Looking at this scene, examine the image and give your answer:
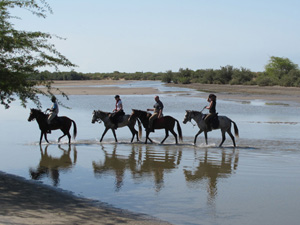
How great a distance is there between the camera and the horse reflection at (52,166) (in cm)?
1098

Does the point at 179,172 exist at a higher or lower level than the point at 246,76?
lower

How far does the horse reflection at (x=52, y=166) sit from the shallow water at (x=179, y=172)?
0.02 meters

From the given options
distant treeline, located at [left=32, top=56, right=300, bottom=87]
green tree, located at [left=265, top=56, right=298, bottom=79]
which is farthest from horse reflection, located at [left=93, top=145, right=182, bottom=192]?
Result: green tree, located at [left=265, top=56, right=298, bottom=79]

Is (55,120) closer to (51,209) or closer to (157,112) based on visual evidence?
(157,112)

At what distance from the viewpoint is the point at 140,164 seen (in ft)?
40.9

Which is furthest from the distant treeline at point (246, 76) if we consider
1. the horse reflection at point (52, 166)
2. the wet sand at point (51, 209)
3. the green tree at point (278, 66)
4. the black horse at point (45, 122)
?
the wet sand at point (51, 209)

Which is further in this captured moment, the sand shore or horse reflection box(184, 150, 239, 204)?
the sand shore

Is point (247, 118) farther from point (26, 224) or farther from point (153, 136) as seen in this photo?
point (26, 224)

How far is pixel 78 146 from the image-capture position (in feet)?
52.4

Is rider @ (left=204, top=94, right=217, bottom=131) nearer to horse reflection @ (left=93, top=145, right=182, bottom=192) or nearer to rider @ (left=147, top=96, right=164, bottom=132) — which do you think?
rider @ (left=147, top=96, right=164, bottom=132)

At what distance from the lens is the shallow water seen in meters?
8.21

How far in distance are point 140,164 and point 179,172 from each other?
4.94 feet

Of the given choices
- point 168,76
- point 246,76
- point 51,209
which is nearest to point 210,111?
point 51,209

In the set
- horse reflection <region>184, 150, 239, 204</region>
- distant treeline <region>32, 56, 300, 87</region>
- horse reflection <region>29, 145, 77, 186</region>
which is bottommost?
horse reflection <region>29, 145, 77, 186</region>
